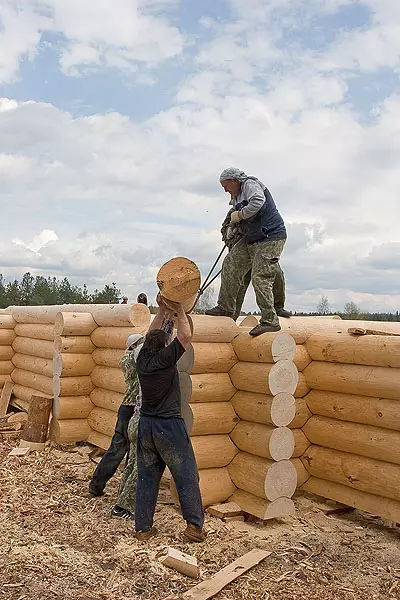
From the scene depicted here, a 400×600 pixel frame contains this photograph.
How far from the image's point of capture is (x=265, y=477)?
6691 millimetres

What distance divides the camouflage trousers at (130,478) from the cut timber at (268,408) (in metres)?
1.22

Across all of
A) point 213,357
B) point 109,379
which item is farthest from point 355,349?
point 109,379

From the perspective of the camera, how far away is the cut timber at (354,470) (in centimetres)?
642

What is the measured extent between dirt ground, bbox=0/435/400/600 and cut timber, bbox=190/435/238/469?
1.94ft

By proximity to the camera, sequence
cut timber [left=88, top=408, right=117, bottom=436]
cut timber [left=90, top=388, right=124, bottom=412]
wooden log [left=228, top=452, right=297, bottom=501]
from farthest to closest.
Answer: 1. cut timber [left=88, top=408, right=117, bottom=436]
2. cut timber [left=90, top=388, right=124, bottom=412]
3. wooden log [left=228, top=452, right=297, bottom=501]

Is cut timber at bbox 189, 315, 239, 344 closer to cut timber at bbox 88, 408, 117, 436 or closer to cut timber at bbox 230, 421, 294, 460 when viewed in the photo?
cut timber at bbox 230, 421, 294, 460

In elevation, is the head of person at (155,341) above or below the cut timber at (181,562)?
above

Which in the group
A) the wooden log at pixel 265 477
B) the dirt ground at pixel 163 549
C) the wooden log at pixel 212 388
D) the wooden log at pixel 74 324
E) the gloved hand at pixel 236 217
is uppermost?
the gloved hand at pixel 236 217

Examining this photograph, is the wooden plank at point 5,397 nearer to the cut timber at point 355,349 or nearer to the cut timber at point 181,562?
the cut timber at point 355,349

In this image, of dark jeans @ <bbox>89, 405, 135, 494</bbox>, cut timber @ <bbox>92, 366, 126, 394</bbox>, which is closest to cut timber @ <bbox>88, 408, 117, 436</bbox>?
cut timber @ <bbox>92, 366, 126, 394</bbox>

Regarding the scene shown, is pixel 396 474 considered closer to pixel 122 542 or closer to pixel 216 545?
pixel 216 545

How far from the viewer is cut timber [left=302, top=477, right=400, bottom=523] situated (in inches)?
253

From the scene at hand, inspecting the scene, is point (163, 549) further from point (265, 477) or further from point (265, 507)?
point (265, 477)

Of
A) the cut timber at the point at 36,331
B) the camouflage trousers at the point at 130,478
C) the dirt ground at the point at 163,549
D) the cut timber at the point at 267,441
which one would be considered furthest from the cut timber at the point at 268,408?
the cut timber at the point at 36,331
